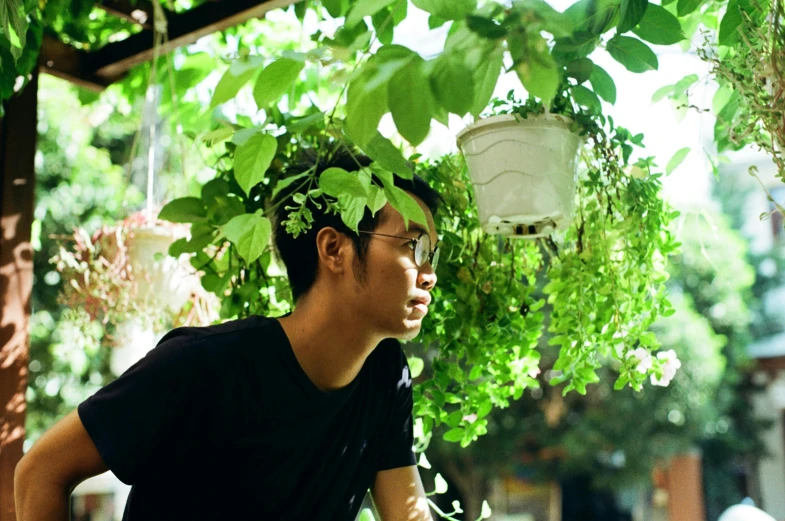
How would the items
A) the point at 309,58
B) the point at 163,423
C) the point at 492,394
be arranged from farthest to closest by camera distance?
the point at 492,394
the point at 163,423
the point at 309,58

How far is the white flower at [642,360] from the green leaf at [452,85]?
2.93 ft

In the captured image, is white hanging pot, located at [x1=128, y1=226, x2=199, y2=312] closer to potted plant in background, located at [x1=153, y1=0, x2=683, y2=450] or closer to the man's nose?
potted plant in background, located at [x1=153, y1=0, x2=683, y2=450]

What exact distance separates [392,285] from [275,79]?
525 mm

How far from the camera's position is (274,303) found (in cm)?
167

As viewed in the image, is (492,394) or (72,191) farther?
(72,191)

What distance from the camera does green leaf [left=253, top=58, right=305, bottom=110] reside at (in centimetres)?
85

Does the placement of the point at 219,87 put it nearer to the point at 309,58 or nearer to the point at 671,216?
the point at 309,58

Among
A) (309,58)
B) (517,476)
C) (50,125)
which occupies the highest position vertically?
(50,125)

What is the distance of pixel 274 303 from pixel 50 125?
20.5ft

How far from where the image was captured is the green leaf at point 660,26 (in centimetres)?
110

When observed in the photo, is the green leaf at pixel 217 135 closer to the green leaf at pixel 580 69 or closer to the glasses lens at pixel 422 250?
the glasses lens at pixel 422 250

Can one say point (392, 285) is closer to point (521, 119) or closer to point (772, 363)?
point (521, 119)

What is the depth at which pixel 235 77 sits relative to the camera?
2.79 feet

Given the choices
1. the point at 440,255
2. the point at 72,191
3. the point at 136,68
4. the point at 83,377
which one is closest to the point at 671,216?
the point at 440,255
